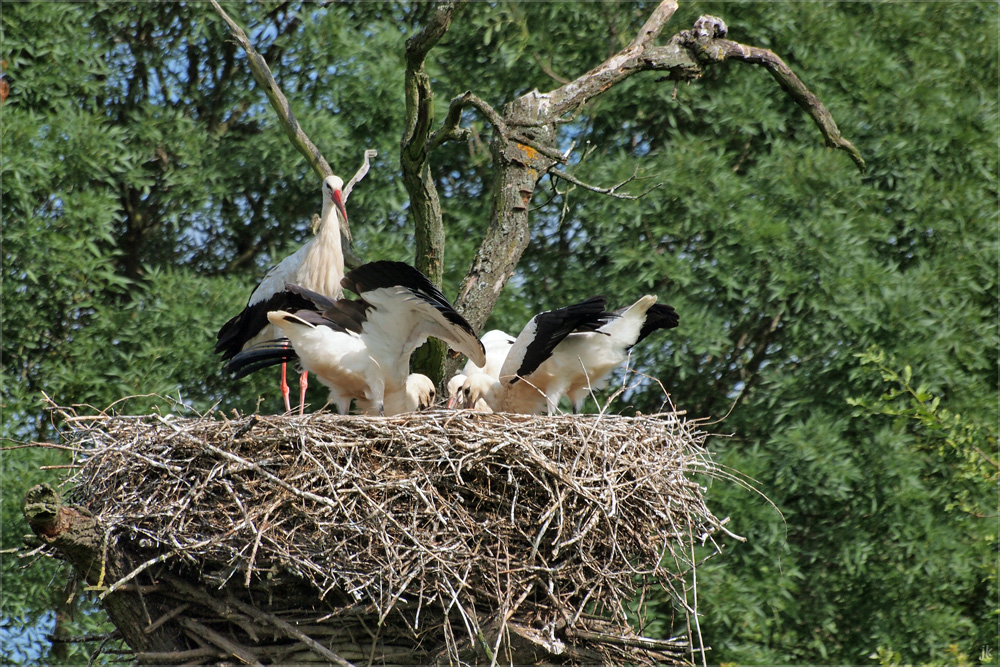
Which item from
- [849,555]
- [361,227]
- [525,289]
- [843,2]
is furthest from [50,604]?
[843,2]

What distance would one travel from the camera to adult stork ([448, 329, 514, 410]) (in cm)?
627

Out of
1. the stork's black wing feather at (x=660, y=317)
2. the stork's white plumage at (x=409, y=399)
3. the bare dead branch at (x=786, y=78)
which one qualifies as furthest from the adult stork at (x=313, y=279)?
the bare dead branch at (x=786, y=78)

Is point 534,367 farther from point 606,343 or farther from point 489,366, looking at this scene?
point 489,366

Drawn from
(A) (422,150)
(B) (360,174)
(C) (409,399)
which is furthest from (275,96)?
(C) (409,399)

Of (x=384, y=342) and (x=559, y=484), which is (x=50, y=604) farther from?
(x=559, y=484)

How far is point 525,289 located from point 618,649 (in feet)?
16.2

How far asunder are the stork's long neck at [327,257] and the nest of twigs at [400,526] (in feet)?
6.85

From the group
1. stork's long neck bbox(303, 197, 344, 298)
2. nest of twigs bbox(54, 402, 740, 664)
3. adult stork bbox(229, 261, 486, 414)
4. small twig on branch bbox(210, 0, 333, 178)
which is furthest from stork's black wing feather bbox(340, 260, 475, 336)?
stork's long neck bbox(303, 197, 344, 298)

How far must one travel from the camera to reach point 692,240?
30.0 feet

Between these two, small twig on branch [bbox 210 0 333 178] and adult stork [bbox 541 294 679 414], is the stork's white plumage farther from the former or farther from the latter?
small twig on branch [bbox 210 0 333 178]

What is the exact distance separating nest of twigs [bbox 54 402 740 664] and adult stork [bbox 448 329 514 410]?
4.96ft

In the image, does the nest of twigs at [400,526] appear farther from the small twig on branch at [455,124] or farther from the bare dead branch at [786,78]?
the bare dead branch at [786,78]

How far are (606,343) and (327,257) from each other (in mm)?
1810

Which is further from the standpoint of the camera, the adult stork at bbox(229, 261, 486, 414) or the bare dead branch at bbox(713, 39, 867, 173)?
the bare dead branch at bbox(713, 39, 867, 173)
